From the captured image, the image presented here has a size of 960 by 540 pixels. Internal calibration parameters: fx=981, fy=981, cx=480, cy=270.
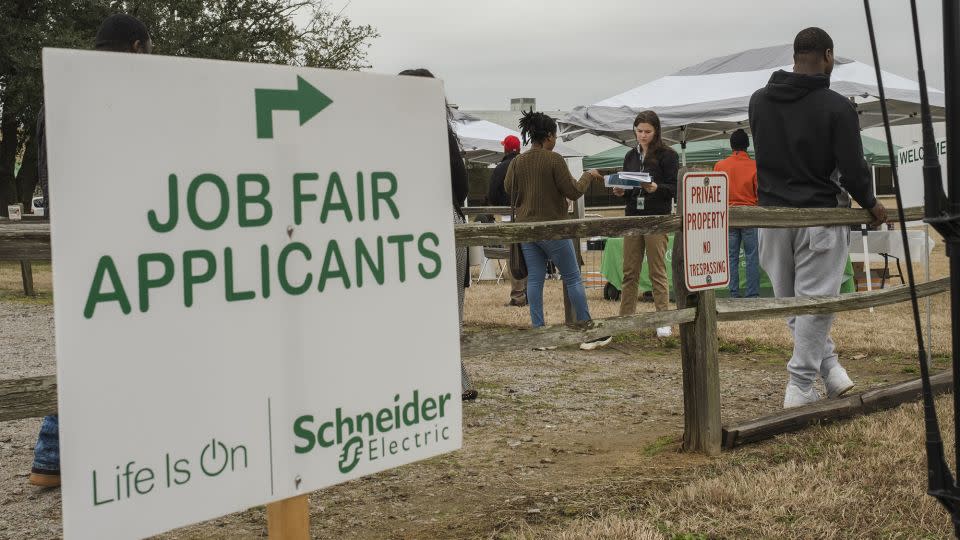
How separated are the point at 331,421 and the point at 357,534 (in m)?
1.77

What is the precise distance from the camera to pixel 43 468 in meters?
4.20

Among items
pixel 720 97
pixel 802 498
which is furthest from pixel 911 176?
pixel 720 97

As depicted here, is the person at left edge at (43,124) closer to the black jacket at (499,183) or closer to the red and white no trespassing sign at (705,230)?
the red and white no trespassing sign at (705,230)

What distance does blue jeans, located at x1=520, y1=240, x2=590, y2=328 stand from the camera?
24.3 feet

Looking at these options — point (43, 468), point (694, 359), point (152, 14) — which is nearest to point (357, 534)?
point (43, 468)

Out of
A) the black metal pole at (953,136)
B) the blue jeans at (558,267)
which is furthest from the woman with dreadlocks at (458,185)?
the black metal pole at (953,136)

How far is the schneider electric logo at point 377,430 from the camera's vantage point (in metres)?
1.98

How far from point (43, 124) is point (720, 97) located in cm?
937

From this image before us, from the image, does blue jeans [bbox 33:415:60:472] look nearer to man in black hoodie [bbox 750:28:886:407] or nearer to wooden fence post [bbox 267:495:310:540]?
wooden fence post [bbox 267:495:310:540]

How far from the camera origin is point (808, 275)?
5438mm

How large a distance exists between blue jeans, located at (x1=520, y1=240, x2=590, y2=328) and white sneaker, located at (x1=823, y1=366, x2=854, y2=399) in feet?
6.99

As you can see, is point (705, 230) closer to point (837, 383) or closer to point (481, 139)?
point (837, 383)

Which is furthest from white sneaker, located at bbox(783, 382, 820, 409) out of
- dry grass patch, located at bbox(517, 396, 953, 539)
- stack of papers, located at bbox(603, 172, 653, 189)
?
stack of papers, located at bbox(603, 172, 653, 189)

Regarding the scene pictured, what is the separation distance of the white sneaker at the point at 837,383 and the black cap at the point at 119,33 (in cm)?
391
